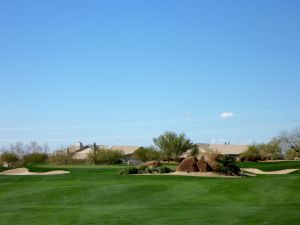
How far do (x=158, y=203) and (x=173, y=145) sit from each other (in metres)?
65.6

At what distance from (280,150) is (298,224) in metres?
87.9

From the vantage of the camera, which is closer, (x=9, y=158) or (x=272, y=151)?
(x=9, y=158)

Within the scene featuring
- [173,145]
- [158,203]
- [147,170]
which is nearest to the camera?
[158,203]

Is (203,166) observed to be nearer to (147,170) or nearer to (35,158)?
(147,170)

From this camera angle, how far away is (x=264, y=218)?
15742 mm

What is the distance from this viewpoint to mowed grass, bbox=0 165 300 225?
54.6 ft

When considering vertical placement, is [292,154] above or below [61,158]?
below

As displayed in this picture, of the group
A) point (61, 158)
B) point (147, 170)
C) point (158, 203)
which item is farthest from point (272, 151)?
point (158, 203)

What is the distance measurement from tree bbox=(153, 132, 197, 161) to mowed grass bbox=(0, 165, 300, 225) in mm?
55468

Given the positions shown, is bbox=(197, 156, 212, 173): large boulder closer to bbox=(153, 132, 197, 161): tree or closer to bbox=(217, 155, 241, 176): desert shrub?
bbox=(217, 155, 241, 176): desert shrub

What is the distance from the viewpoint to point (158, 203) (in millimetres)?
21938

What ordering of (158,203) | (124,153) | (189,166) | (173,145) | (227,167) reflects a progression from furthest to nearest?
(124,153) < (173,145) < (189,166) < (227,167) < (158,203)

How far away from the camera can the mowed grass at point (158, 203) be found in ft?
54.6

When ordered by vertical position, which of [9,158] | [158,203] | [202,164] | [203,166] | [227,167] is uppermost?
[9,158]
